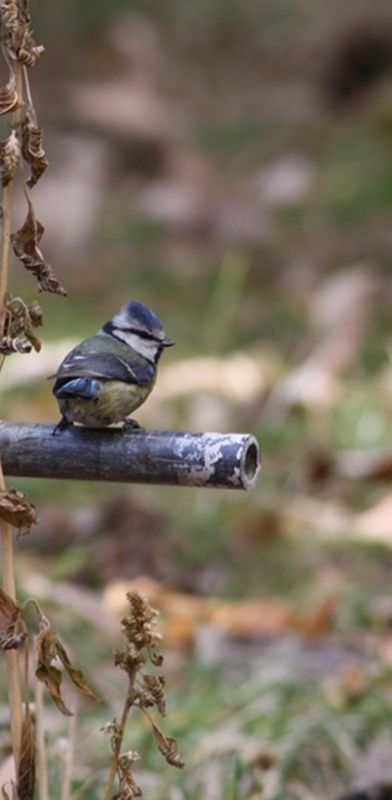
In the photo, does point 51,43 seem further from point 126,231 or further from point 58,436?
point 58,436

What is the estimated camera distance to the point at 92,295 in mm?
6320

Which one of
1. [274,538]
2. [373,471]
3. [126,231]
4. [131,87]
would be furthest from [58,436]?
[131,87]

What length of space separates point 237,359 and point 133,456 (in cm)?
372

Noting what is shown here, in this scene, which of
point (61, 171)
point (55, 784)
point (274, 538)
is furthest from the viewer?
point (61, 171)

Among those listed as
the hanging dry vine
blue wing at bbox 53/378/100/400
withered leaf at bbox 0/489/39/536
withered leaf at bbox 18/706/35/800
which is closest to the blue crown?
blue wing at bbox 53/378/100/400

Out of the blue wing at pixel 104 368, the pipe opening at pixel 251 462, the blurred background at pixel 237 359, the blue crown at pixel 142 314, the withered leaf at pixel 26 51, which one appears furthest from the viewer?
the blurred background at pixel 237 359

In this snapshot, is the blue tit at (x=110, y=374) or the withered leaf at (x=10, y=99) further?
the blue tit at (x=110, y=374)

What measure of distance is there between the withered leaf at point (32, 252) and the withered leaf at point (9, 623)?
1.05 ft

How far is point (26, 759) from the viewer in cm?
178

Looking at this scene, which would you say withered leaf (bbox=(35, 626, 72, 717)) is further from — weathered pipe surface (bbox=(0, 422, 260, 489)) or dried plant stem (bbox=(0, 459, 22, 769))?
weathered pipe surface (bbox=(0, 422, 260, 489))

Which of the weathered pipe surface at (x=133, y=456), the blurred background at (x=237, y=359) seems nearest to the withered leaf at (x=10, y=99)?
the weathered pipe surface at (x=133, y=456)

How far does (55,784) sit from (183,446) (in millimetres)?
1006

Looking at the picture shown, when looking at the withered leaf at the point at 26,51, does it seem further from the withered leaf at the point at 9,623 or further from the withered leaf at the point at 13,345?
the withered leaf at the point at 9,623

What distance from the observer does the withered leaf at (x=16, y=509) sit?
1723 millimetres
